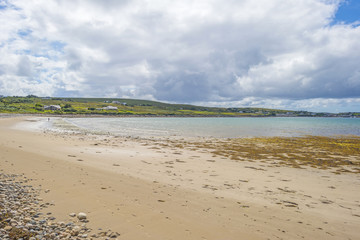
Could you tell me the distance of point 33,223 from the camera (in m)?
5.79

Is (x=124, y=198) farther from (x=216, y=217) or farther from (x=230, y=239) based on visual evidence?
(x=230, y=239)

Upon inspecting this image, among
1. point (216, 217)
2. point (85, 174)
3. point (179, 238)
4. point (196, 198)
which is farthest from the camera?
point (85, 174)

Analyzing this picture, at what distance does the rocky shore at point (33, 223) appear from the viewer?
17.3 feet

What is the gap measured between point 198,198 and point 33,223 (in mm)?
5821

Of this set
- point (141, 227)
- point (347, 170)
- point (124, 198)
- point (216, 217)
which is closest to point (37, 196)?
point (124, 198)

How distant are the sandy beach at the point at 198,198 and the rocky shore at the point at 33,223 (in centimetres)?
29

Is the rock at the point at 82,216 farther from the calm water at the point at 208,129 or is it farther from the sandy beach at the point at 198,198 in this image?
the calm water at the point at 208,129

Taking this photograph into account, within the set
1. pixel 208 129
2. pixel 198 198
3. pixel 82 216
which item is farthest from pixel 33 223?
pixel 208 129

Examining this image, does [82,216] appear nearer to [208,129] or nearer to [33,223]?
[33,223]

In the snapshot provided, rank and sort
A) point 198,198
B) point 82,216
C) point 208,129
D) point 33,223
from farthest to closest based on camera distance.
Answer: point 208,129 → point 198,198 → point 82,216 → point 33,223

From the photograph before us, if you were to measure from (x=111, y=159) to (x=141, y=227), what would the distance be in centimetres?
1112

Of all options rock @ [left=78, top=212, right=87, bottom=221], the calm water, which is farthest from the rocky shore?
the calm water

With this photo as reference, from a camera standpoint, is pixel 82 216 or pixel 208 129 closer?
pixel 82 216

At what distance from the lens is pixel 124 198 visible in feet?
28.0
